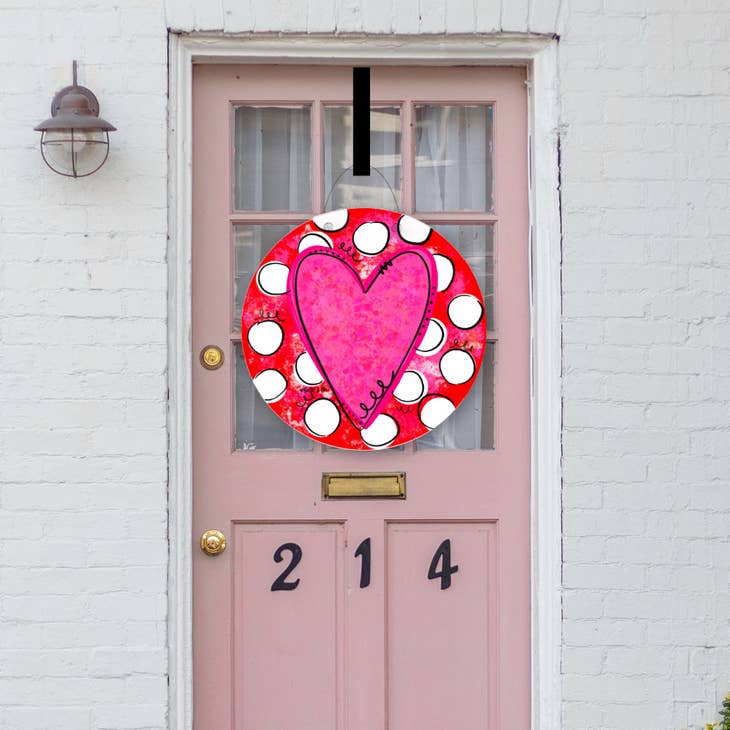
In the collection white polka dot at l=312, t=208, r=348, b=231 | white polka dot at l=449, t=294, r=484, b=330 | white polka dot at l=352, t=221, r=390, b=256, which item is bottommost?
white polka dot at l=449, t=294, r=484, b=330

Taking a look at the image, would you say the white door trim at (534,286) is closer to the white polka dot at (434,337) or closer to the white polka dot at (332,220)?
the white polka dot at (434,337)

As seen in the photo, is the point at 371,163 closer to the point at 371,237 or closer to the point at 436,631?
the point at 371,237

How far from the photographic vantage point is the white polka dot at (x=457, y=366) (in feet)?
12.8

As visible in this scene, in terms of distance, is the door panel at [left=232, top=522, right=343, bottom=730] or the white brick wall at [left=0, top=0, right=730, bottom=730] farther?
the door panel at [left=232, top=522, right=343, bottom=730]

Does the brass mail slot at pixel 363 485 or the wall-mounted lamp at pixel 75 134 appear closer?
the wall-mounted lamp at pixel 75 134

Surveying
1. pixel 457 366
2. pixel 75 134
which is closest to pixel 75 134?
pixel 75 134

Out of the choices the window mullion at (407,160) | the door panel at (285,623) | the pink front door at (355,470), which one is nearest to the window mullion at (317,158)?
the pink front door at (355,470)

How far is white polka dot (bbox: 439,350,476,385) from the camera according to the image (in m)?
3.89

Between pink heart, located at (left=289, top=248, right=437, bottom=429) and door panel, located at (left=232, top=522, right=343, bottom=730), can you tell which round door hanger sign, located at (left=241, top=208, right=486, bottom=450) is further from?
door panel, located at (left=232, top=522, right=343, bottom=730)

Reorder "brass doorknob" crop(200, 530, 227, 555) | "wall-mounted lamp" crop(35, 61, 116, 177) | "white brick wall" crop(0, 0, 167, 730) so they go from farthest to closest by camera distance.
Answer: "brass doorknob" crop(200, 530, 227, 555), "white brick wall" crop(0, 0, 167, 730), "wall-mounted lamp" crop(35, 61, 116, 177)

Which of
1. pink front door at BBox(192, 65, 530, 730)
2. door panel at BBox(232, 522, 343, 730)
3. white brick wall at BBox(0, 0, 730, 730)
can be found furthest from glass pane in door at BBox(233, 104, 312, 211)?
door panel at BBox(232, 522, 343, 730)

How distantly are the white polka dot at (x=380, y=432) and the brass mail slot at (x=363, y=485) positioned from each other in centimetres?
11

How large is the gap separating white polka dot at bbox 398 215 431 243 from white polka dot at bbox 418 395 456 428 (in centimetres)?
53

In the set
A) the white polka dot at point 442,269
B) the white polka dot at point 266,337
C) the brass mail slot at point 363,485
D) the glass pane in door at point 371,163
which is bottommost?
the brass mail slot at point 363,485
